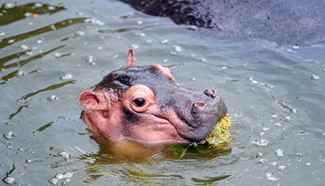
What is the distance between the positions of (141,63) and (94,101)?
1.88 m

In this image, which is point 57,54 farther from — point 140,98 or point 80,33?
point 140,98

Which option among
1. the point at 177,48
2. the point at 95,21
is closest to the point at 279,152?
the point at 177,48

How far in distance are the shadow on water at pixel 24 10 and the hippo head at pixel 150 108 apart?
11.8 ft

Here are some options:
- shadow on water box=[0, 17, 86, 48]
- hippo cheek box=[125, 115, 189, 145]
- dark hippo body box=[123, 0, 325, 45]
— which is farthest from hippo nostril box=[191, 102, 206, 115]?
shadow on water box=[0, 17, 86, 48]

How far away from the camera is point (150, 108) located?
7184 mm

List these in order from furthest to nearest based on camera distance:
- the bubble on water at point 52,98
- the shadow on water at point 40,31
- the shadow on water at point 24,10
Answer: the shadow on water at point 24,10
the shadow on water at point 40,31
the bubble on water at point 52,98

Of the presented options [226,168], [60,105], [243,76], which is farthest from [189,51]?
[226,168]

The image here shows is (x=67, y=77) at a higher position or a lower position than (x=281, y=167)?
higher

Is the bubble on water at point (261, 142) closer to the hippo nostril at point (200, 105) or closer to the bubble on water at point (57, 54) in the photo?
the hippo nostril at point (200, 105)

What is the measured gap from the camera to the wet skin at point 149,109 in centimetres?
701

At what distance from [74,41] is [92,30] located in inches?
15.4

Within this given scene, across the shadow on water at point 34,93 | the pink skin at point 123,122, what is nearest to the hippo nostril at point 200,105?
the pink skin at point 123,122

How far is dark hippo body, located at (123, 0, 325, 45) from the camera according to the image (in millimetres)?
9680

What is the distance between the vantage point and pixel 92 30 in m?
10.2
